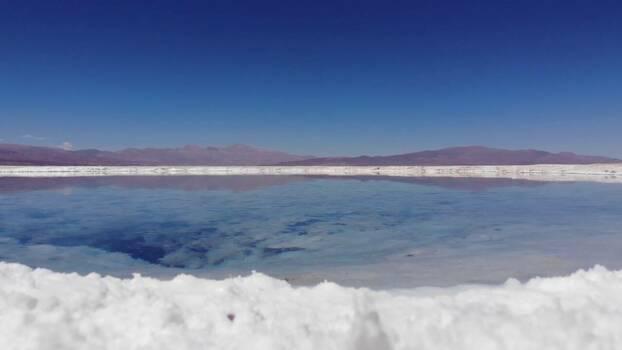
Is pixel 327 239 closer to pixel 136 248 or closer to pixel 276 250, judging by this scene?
pixel 276 250

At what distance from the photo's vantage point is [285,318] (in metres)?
2.61

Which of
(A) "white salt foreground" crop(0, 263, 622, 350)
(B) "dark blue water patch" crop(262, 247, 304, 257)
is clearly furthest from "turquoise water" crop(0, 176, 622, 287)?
(A) "white salt foreground" crop(0, 263, 622, 350)

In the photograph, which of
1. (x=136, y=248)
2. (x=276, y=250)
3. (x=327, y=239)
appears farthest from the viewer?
(x=327, y=239)

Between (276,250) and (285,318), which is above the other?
(285,318)

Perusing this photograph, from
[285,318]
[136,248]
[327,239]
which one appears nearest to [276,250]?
[327,239]

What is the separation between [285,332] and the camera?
2502 mm

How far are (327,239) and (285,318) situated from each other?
4388 mm

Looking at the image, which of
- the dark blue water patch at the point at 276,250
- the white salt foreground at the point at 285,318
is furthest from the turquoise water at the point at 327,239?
the white salt foreground at the point at 285,318

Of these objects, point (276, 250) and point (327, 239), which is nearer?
point (276, 250)

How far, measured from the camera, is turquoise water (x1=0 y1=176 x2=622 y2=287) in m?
4.93

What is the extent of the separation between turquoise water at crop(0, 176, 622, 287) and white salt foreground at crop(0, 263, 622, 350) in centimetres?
130

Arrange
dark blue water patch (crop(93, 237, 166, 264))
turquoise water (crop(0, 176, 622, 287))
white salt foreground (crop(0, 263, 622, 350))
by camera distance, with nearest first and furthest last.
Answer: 1. white salt foreground (crop(0, 263, 622, 350))
2. turquoise water (crop(0, 176, 622, 287))
3. dark blue water patch (crop(93, 237, 166, 264))

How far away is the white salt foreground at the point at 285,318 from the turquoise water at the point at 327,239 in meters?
1.30

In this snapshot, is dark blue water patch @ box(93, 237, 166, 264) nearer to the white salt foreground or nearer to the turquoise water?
the turquoise water
